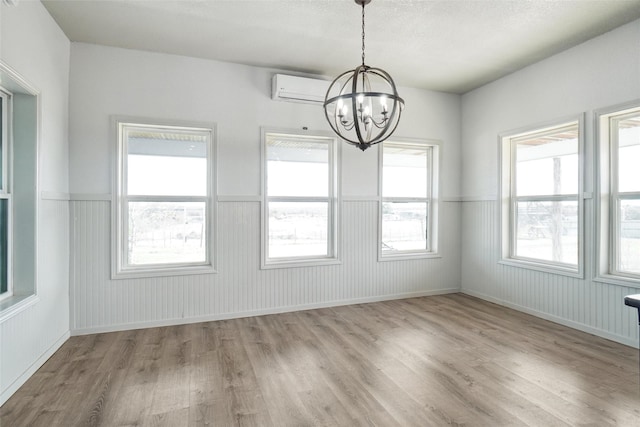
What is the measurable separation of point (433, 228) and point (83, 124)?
452 cm

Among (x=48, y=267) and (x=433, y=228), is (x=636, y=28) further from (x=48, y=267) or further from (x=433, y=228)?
(x=48, y=267)

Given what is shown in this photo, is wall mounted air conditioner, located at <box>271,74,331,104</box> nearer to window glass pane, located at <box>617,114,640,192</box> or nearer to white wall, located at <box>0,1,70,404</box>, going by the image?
white wall, located at <box>0,1,70,404</box>

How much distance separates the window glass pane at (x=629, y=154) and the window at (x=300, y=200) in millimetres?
2920

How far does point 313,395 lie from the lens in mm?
2363

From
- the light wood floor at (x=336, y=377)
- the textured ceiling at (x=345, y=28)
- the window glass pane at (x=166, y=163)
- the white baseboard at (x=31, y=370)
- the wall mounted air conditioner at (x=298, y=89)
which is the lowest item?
the light wood floor at (x=336, y=377)

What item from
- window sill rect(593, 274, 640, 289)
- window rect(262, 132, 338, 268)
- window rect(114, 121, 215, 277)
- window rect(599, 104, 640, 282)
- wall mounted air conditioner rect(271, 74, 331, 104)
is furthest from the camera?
window rect(262, 132, 338, 268)

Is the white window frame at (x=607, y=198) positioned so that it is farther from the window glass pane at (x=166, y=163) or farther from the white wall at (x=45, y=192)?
the white wall at (x=45, y=192)

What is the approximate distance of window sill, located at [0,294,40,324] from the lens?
2.30 meters

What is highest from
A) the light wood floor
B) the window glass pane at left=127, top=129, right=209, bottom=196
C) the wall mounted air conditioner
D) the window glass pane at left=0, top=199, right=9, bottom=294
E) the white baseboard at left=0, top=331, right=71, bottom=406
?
the wall mounted air conditioner

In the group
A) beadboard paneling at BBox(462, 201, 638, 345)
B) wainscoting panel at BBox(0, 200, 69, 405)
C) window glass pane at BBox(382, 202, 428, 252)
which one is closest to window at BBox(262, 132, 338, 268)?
window glass pane at BBox(382, 202, 428, 252)

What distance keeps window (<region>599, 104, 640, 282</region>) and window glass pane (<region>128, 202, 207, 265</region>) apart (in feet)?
13.7

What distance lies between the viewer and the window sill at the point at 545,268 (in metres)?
3.64

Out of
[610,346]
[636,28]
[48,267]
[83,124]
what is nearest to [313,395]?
[48,267]

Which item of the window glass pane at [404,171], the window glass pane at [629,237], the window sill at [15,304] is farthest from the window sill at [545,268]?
the window sill at [15,304]
